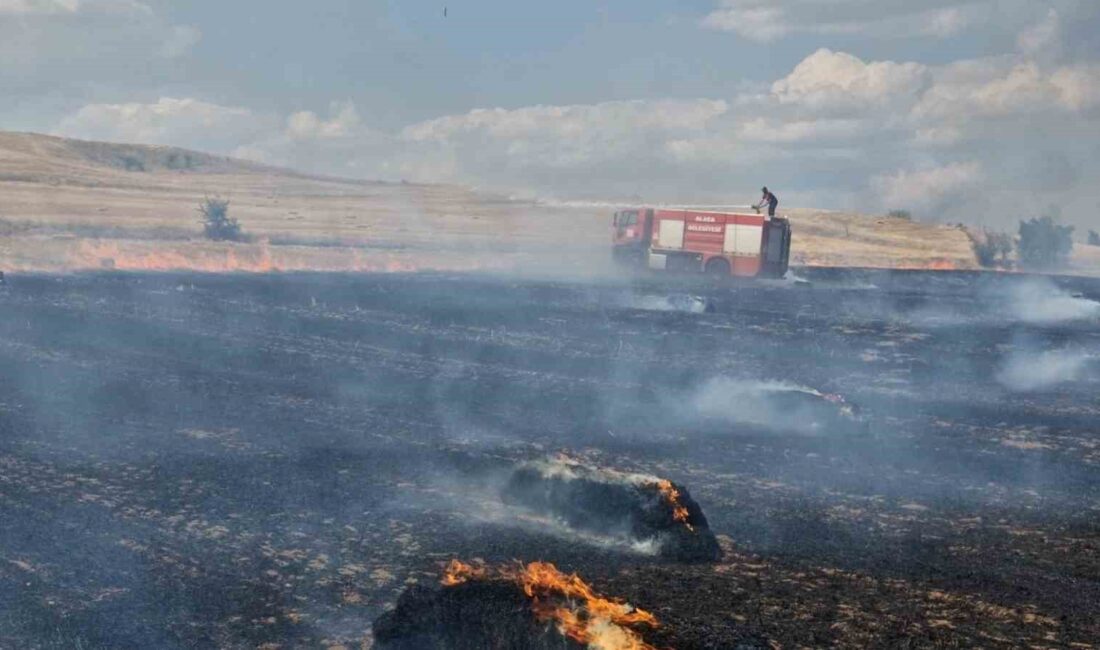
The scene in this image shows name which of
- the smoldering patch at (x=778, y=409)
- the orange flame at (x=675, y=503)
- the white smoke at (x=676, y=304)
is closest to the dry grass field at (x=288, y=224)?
the white smoke at (x=676, y=304)

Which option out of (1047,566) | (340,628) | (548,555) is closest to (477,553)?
(548,555)

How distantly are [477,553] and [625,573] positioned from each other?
1.45 m

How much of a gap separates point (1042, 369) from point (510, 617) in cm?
2215

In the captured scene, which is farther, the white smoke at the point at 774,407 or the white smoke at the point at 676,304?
the white smoke at the point at 676,304

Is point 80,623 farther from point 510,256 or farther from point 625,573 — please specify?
point 510,256

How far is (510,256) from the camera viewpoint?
63125mm

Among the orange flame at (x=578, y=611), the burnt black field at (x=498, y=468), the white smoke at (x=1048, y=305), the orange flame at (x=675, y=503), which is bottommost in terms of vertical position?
the burnt black field at (x=498, y=468)

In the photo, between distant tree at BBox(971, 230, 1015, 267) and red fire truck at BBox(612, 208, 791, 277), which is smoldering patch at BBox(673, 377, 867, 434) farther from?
distant tree at BBox(971, 230, 1015, 267)

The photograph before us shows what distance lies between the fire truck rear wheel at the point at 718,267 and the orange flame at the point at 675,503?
4011 cm

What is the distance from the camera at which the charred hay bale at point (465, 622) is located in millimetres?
6148

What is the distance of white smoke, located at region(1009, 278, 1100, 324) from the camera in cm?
3878

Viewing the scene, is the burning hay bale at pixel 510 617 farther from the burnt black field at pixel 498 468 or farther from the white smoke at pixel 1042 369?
the white smoke at pixel 1042 369

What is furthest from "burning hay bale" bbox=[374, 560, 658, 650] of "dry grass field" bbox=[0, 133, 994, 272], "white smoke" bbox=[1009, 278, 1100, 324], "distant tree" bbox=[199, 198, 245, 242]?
"distant tree" bbox=[199, 198, 245, 242]

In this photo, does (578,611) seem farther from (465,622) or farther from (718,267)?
(718,267)
